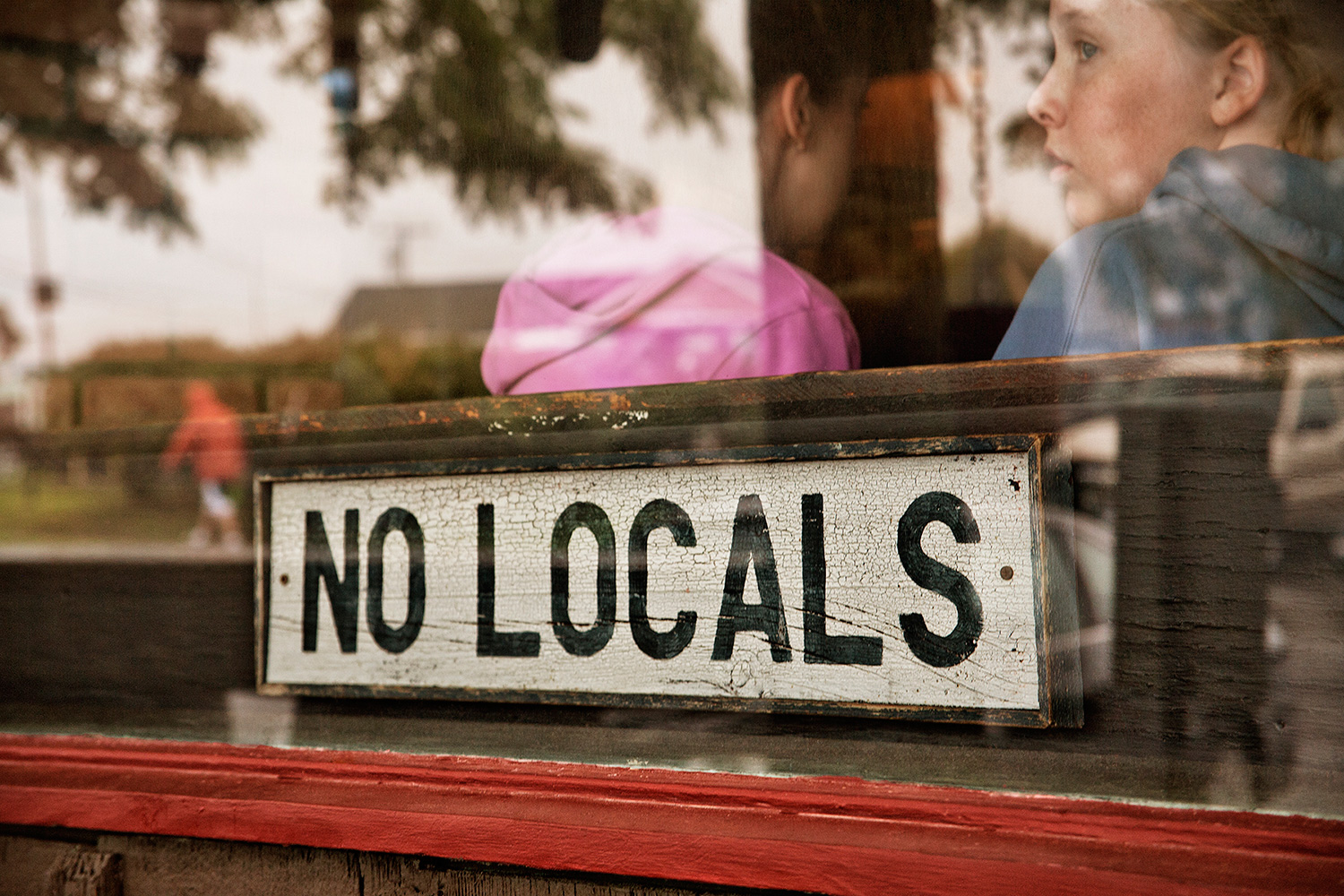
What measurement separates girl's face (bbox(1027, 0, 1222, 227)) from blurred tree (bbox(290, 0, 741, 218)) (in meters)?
0.45

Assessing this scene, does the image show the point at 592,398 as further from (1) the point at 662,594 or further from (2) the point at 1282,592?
(2) the point at 1282,592

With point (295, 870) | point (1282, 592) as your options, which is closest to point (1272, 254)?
point (1282, 592)

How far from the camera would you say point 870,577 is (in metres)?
1.00

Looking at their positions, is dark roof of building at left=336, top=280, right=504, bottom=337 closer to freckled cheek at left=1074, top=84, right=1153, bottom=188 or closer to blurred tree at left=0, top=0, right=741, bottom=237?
blurred tree at left=0, top=0, right=741, bottom=237

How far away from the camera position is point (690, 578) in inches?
41.9

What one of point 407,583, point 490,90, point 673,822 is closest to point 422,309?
point 490,90

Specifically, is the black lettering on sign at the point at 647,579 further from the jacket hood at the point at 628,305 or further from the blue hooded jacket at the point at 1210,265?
the blue hooded jacket at the point at 1210,265

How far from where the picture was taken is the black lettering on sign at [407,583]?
1.18 m

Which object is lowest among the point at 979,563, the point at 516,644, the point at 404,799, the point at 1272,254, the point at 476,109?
the point at 404,799

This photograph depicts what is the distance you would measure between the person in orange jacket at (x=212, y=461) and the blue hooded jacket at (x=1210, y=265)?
1115mm

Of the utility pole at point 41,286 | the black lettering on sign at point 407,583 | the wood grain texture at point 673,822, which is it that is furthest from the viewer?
the utility pole at point 41,286

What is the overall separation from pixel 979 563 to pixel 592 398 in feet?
1.66

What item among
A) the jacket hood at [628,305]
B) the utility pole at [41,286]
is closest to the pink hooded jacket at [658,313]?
the jacket hood at [628,305]

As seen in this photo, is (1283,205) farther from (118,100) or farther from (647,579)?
(118,100)
